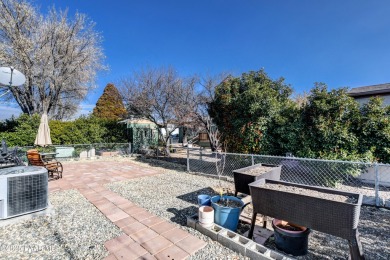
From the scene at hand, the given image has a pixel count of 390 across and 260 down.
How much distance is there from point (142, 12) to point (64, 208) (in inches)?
385

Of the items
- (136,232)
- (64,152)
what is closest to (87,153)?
(64,152)

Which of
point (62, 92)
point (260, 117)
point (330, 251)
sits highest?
point (62, 92)

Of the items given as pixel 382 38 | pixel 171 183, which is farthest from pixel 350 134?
pixel 382 38

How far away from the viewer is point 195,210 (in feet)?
13.4

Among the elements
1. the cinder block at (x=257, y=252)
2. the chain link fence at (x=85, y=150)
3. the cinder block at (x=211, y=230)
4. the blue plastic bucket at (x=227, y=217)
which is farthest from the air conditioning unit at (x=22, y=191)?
the chain link fence at (x=85, y=150)

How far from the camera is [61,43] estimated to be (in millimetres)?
11523

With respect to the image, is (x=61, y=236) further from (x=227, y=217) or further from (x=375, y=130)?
(x=375, y=130)

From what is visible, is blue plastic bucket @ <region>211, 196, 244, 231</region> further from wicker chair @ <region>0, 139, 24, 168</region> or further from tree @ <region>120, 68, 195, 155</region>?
tree @ <region>120, 68, 195, 155</region>

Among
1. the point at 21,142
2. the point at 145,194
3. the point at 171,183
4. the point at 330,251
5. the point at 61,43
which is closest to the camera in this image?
the point at 330,251

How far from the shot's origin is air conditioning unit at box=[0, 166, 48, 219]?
3275mm

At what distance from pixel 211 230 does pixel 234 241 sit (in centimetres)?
44

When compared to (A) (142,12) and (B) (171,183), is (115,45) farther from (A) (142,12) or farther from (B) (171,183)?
(B) (171,183)

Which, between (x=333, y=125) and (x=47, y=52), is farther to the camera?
(x=47, y=52)

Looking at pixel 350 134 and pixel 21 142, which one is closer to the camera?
pixel 350 134
